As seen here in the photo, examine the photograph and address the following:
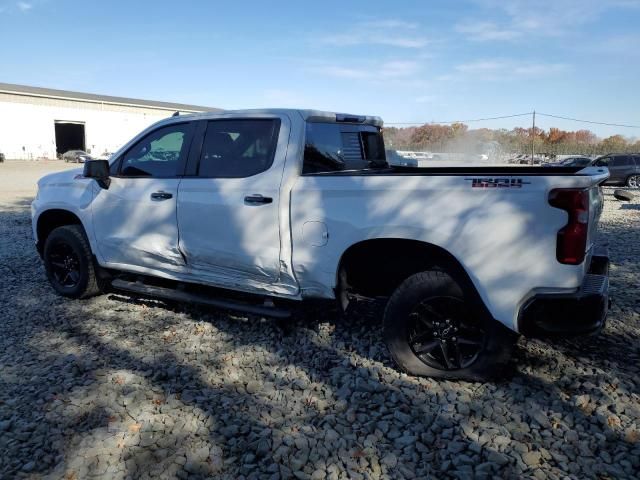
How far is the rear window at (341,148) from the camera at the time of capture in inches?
163

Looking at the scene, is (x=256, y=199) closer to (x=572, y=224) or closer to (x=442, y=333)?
(x=442, y=333)

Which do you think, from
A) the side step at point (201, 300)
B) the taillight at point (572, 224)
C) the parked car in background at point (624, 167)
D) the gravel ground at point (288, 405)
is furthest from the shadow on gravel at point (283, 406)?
the parked car in background at point (624, 167)

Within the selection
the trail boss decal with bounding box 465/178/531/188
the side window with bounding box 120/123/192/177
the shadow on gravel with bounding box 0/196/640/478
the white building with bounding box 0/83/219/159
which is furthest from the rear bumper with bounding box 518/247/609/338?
the white building with bounding box 0/83/219/159

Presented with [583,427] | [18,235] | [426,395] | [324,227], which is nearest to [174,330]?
[324,227]

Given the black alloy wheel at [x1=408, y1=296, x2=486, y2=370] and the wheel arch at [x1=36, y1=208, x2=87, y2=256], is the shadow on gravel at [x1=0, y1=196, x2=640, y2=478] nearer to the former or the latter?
the black alloy wheel at [x1=408, y1=296, x2=486, y2=370]

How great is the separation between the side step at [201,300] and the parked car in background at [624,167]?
70.7ft

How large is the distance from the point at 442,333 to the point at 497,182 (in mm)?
1105

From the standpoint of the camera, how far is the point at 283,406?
10.8 ft

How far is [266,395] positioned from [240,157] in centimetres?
197

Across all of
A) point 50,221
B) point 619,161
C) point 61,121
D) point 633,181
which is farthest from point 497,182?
point 61,121

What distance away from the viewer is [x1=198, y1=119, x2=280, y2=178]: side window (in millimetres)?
4133

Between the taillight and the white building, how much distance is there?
53237mm

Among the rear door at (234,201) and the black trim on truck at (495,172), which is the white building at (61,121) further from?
the black trim on truck at (495,172)

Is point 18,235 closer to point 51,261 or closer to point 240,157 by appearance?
point 51,261
